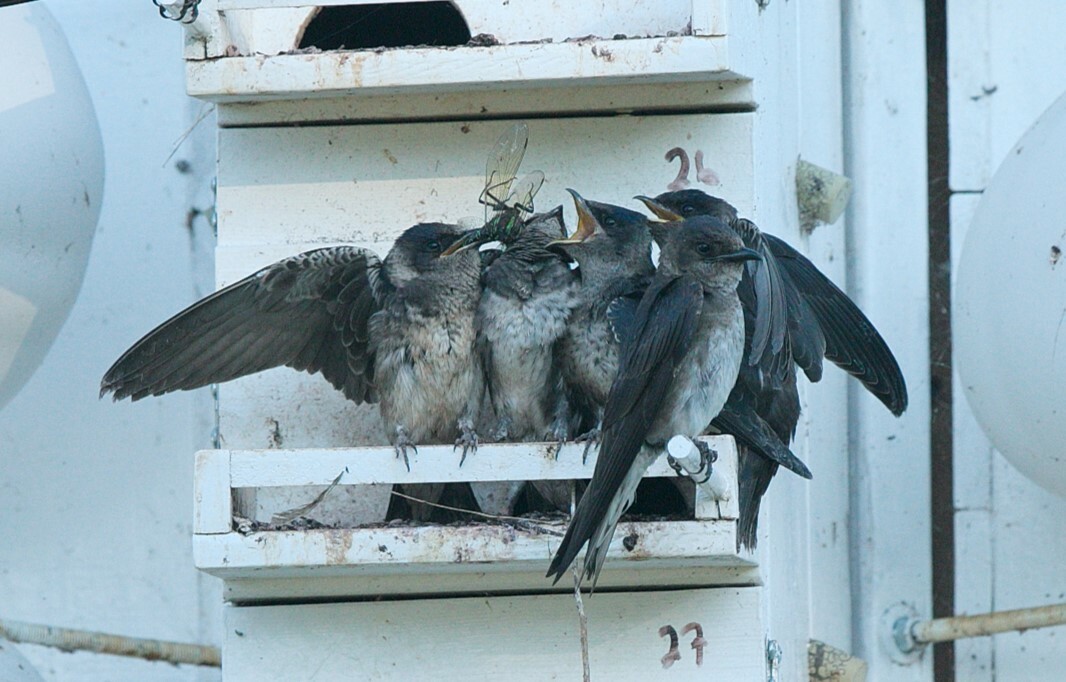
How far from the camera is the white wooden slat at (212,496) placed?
270 centimetres

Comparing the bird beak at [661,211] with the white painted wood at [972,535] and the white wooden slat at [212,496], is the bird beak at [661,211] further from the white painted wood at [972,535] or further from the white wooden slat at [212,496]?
the white painted wood at [972,535]

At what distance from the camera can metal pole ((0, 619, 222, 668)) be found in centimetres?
320

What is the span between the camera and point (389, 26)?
3.47 metres

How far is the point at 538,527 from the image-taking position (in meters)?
2.69

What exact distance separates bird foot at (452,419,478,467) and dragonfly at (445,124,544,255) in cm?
25

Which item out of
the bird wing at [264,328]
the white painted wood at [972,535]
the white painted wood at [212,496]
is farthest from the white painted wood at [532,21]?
the white painted wood at [972,535]

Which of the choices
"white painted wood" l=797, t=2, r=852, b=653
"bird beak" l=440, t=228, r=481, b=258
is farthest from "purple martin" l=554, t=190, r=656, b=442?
"white painted wood" l=797, t=2, r=852, b=653

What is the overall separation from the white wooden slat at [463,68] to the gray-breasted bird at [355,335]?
21 cm

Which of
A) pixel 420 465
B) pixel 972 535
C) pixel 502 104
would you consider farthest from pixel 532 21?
pixel 972 535

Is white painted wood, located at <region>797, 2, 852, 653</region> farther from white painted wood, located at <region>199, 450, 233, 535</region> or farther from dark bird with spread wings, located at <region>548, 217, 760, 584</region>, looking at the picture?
white painted wood, located at <region>199, 450, 233, 535</region>

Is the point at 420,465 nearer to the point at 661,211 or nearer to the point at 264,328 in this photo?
the point at 264,328

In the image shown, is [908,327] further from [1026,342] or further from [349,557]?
[349,557]

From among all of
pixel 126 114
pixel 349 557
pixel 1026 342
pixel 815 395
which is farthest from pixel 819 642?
pixel 126 114

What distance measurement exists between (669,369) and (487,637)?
47cm
